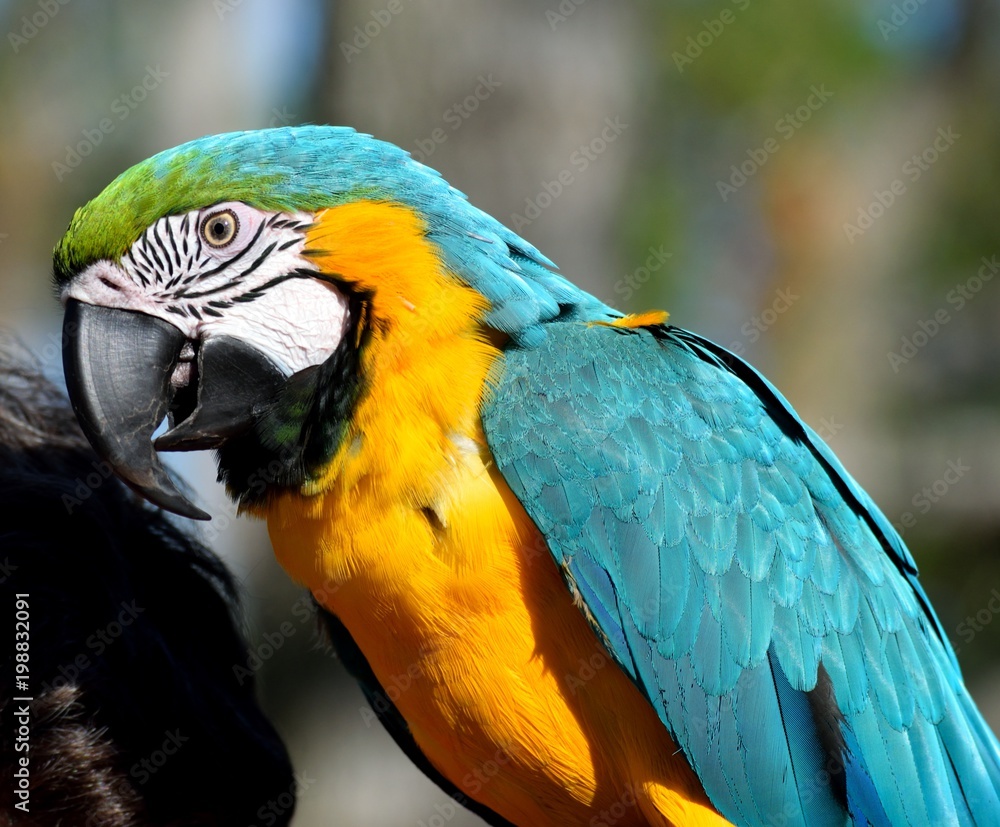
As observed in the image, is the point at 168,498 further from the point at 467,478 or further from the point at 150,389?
the point at 467,478

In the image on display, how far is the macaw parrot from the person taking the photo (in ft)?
5.33

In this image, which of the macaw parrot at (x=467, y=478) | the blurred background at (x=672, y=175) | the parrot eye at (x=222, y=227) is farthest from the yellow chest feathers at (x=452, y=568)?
the blurred background at (x=672, y=175)

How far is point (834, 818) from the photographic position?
1.77 meters

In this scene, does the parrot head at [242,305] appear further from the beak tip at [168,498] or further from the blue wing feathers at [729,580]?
the blue wing feathers at [729,580]

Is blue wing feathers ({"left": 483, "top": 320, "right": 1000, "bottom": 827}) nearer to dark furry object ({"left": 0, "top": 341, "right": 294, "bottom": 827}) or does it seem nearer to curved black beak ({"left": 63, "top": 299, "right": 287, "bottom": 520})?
curved black beak ({"left": 63, "top": 299, "right": 287, "bottom": 520})

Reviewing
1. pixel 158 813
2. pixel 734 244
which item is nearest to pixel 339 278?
pixel 158 813

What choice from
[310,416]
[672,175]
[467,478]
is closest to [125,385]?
[310,416]

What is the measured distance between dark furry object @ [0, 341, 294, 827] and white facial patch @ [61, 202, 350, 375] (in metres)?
0.36

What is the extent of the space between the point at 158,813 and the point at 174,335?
83cm

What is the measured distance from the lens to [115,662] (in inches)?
60.4

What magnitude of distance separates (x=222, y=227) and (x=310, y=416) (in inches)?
15.1

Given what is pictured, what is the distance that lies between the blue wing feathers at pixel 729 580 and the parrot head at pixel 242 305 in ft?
0.82

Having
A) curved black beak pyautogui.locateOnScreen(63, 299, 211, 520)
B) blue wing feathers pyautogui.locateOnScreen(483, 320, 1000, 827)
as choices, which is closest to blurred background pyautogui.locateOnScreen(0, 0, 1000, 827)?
curved black beak pyautogui.locateOnScreen(63, 299, 211, 520)

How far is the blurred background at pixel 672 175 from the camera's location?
392cm
